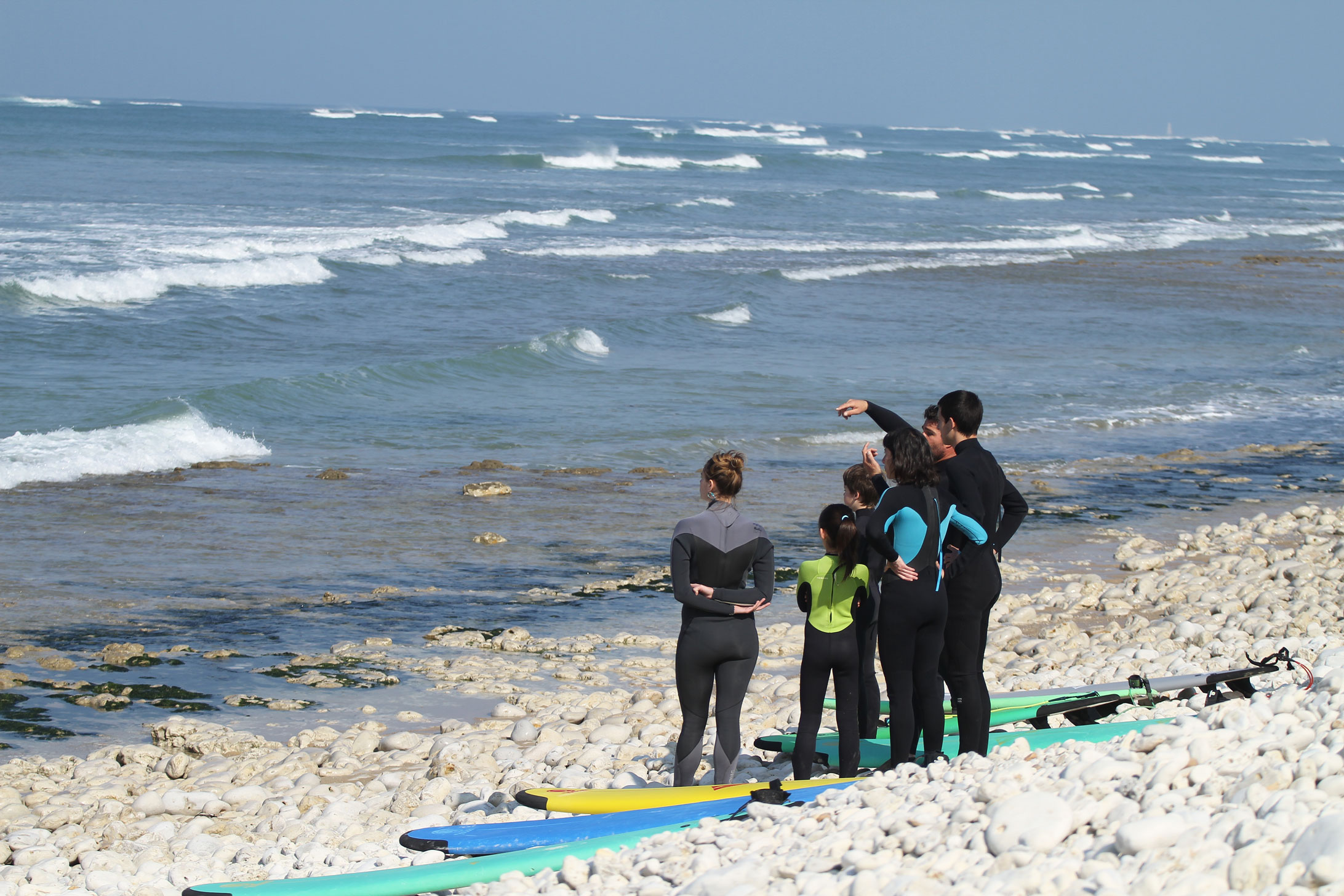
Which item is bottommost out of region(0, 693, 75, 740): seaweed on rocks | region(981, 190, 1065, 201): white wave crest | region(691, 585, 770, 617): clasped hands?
region(0, 693, 75, 740): seaweed on rocks

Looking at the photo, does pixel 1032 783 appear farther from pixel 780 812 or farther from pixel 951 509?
pixel 951 509

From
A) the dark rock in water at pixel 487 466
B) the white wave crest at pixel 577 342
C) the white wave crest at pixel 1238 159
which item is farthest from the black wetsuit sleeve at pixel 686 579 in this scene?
the white wave crest at pixel 1238 159

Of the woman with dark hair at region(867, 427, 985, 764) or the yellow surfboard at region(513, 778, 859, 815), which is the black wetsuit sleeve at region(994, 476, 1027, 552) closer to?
the woman with dark hair at region(867, 427, 985, 764)

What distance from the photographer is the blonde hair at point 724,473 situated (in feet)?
18.1

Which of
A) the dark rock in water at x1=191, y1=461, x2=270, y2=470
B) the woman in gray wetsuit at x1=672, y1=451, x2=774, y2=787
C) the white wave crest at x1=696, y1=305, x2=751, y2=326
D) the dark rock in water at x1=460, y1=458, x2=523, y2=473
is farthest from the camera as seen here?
the white wave crest at x1=696, y1=305, x2=751, y2=326

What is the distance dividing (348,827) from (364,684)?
7.96ft

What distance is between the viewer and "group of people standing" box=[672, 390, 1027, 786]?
18.0ft

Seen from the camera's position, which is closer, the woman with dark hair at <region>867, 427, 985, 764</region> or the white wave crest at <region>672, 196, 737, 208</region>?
the woman with dark hair at <region>867, 427, 985, 764</region>

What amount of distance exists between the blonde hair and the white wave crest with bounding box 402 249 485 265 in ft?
88.2

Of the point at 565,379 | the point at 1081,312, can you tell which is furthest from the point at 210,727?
the point at 1081,312

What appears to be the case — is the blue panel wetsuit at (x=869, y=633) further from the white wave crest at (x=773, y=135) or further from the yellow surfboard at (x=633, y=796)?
the white wave crest at (x=773, y=135)

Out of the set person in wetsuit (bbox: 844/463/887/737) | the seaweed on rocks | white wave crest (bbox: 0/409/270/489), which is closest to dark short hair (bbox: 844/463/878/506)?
person in wetsuit (bbox: 844/463/887/737)

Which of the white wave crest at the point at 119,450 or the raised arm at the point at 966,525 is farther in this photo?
the white wave crest at the point at 119,450

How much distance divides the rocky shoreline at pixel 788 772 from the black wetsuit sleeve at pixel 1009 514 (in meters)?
1.11
